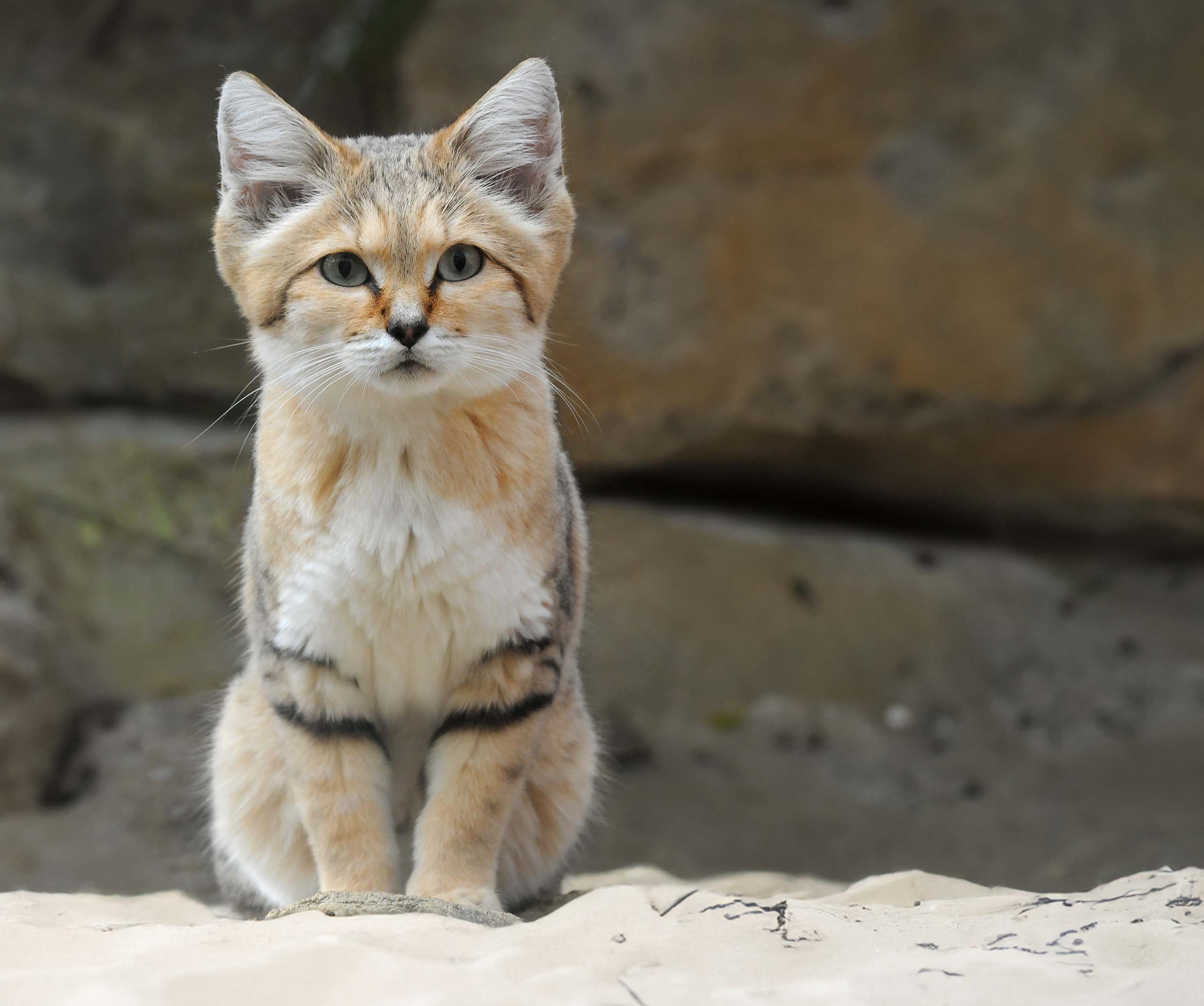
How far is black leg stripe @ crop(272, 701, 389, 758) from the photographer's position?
3.16 metres

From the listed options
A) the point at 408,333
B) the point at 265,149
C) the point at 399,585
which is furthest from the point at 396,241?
the point at 399,585

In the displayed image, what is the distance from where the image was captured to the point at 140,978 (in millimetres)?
2170

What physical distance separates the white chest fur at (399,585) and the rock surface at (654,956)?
2.15 feet

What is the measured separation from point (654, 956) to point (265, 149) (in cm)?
212

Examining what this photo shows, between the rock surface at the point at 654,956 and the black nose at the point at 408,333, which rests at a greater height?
the black nose at the point at 408,333

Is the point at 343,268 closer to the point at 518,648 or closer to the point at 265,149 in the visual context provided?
the point at 265,149

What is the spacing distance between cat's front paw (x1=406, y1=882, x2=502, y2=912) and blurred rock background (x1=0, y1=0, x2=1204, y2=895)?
8.54 feet

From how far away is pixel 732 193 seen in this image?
6.20 meters

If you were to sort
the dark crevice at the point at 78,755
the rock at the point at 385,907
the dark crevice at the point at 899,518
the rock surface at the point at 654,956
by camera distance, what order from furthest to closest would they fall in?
1. the dark crevice at the point at 899,518
2. the dark crevice at the point at 78,755
3. the rock at the point at 385,907
4. the rock surface at the point at 654,956

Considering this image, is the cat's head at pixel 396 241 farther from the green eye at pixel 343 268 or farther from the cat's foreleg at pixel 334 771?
the cat's foreleg at pixel 334 771

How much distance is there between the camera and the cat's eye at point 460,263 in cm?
302

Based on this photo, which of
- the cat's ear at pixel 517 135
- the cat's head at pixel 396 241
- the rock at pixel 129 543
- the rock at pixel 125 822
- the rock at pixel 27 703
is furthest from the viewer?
the rock at pixel 129 543

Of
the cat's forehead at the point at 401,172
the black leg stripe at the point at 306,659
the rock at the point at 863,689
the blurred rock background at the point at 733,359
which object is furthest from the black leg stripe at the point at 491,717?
the rock at the point at 863,689

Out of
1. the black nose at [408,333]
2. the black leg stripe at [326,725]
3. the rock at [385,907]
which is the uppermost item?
the black nose at [408,333]
